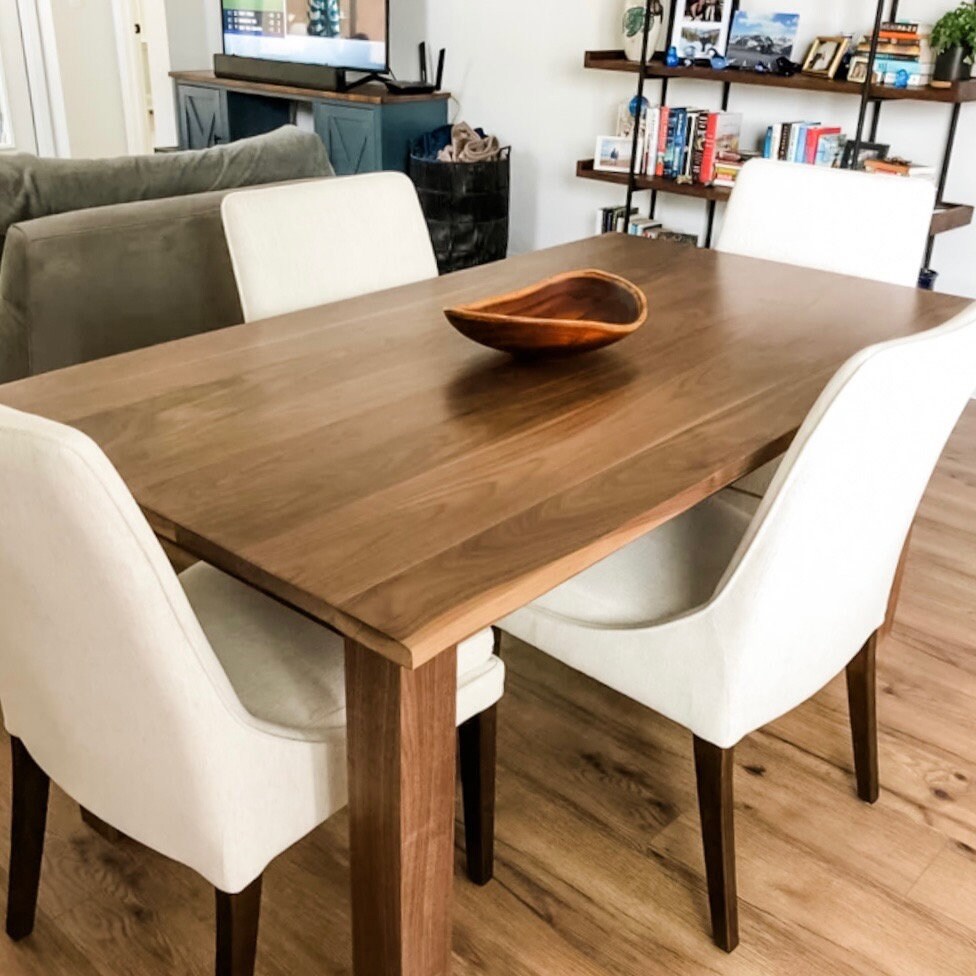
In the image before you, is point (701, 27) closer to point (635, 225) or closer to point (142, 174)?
point (635, 225)

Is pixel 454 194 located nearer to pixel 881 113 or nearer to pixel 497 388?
pixel 881 113

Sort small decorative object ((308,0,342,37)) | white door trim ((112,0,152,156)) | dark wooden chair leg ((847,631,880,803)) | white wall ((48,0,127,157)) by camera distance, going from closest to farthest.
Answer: dark wooden chair leg ((847,631,880,803))
small decorative object ((308,0,342,37))
white wall ((48,0,127,157))
white door trim ((112,0,152,156))

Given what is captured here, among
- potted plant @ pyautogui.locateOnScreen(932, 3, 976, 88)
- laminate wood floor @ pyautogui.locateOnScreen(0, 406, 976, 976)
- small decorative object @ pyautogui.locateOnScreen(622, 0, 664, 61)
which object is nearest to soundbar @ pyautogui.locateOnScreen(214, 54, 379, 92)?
small decorative object @ pyautogui.locateOnScreen(622, 0, 664, 61)

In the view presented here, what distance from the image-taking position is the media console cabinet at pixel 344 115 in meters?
4.52

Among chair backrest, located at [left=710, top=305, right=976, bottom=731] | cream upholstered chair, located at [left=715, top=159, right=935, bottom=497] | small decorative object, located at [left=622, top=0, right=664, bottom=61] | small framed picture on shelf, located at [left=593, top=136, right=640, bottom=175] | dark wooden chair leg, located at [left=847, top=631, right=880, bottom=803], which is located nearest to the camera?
chair backrest, located at [left=710, top=305, right=976, bottom=731]

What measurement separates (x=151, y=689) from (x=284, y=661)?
1.13 feet

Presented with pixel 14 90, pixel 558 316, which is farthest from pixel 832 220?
pixel 14 90

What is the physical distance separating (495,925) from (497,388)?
80 centimetres

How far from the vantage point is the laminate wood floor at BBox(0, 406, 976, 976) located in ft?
5.07

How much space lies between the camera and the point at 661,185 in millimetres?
3865

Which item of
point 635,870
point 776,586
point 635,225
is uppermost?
point 776,586

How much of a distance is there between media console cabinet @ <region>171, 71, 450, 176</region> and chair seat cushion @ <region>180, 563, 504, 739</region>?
11.2ft

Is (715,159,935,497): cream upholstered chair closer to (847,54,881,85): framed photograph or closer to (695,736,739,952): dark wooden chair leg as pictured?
(695,736,739,952): dark wooden chair leg

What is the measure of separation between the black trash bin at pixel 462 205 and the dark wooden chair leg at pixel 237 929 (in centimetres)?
331
